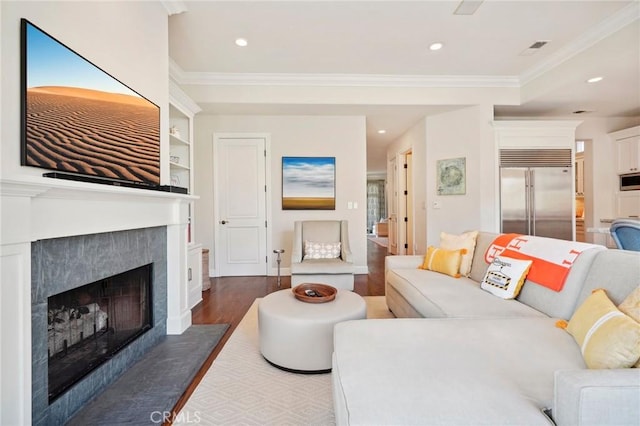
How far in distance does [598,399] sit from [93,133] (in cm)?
242

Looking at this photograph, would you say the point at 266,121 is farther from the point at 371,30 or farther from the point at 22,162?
the point at 22,162

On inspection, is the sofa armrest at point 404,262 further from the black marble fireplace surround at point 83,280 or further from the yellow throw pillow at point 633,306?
the black marble fireplace surround at point 83,280

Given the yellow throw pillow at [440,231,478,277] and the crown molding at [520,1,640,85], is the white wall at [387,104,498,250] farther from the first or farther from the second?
the yellow throw pillow at [440,231,478,277]

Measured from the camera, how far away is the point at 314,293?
7.20 feet

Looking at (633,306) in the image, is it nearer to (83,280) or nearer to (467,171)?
(83,280)

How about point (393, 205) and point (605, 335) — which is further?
point (393, 205)

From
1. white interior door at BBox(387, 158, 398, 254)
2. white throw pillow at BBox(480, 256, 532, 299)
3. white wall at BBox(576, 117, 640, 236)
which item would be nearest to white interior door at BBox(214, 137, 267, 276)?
white throw pillow at BBox(480, 256, 532, 299)

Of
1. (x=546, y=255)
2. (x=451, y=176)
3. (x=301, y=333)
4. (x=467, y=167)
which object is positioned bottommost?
(x=301, y=333)

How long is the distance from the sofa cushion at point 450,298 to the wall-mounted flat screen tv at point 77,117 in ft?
7.08

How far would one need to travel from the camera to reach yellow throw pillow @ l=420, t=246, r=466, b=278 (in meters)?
2.56

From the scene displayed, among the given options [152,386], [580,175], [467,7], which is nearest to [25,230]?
[152,386]

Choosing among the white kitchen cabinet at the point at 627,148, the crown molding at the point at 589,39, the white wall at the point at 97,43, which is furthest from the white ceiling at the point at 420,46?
the white wall at the point at 97,43

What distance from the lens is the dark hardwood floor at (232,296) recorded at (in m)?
2.26

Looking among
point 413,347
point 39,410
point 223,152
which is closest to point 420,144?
point 223,152
